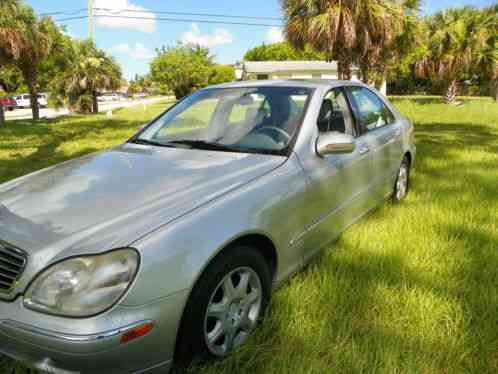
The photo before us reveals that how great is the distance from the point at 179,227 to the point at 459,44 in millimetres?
26778

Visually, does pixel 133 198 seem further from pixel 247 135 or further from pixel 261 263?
pixel 247 135

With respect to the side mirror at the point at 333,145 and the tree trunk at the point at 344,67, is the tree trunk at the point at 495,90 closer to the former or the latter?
the tree trunk at the point at 344,67

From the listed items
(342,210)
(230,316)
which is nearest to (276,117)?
(342,210)

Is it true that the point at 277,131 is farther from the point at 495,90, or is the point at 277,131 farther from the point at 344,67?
the point at 495,90

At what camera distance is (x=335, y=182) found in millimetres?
2766

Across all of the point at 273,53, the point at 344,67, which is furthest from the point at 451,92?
the point at 273,53

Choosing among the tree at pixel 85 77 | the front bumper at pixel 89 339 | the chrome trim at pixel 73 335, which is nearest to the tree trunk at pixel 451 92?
the tree at pixel 85 77

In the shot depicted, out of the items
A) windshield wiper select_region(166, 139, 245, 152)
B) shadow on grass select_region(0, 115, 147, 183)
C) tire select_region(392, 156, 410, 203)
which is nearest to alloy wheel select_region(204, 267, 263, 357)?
windshield wiper select_region(166, 139, 245, 152)

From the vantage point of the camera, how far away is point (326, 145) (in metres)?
2.54

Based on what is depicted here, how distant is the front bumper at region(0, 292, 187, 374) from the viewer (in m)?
1.46

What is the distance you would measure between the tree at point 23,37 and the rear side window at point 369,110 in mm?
15827

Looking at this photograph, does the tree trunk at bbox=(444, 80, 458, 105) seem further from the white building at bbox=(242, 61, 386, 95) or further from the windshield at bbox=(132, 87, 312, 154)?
the windshield at bbox=(132, 87, 312, 154)

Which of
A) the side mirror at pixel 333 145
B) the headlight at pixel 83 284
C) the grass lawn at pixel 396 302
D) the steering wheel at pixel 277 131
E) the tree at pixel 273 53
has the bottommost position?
the grass lawn at pixel 396 302

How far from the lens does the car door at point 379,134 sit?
342 centimetres
